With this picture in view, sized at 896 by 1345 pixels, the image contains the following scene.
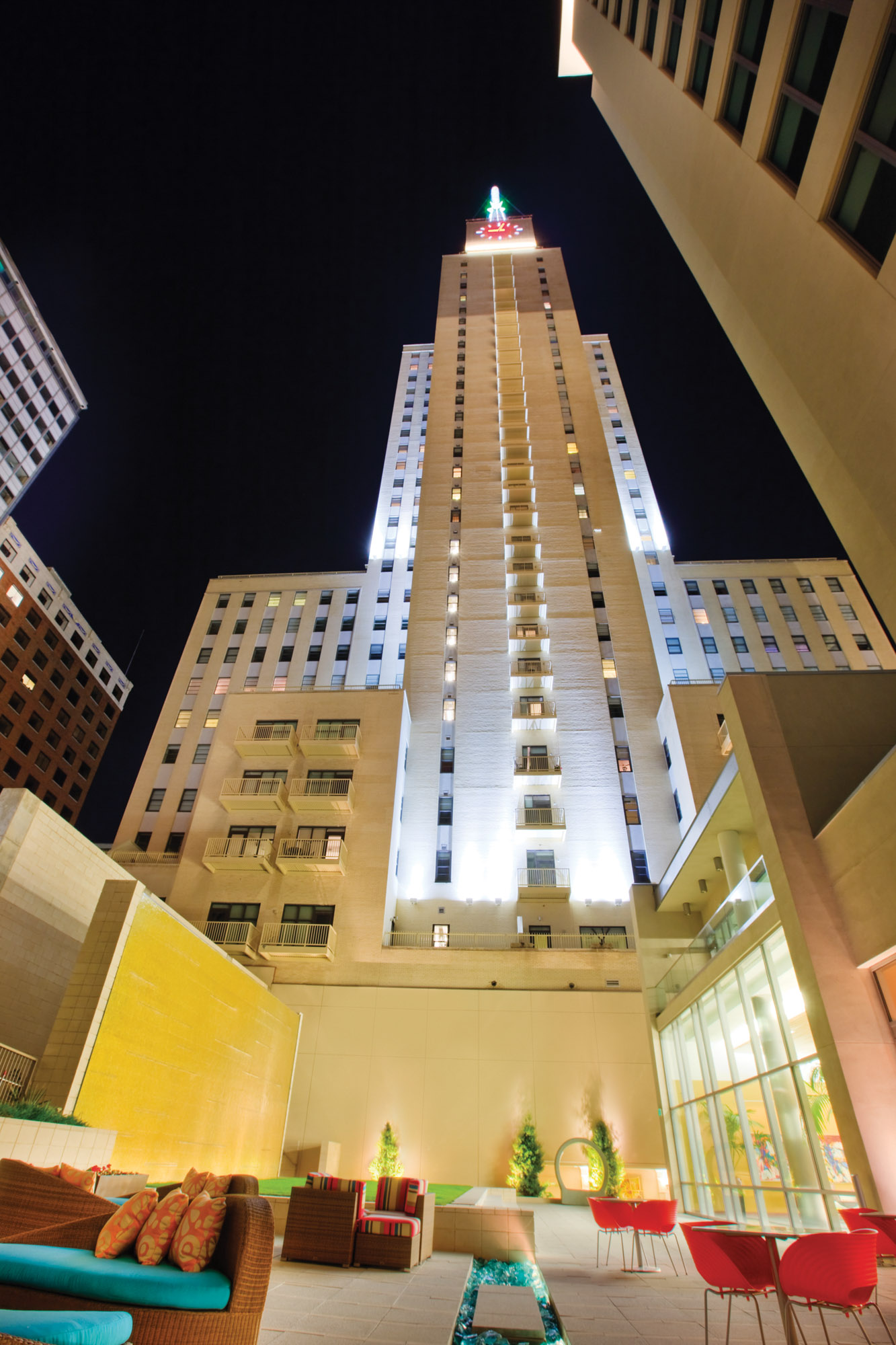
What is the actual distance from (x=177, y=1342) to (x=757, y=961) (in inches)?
390

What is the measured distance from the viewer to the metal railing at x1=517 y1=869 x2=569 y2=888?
25.8 m

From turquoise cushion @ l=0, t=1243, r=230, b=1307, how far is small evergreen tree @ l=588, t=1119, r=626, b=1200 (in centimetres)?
1770

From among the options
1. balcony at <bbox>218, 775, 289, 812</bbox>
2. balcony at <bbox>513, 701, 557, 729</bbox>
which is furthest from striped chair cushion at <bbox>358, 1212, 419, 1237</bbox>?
balcony at <bbox>513, 701, 557, 729</bbox>

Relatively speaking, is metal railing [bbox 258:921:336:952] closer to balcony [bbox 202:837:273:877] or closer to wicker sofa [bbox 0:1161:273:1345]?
balcony [bbox 202:837:273:877]

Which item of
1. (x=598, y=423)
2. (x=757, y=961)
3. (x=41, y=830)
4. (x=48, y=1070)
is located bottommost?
(x=48, y=1070)

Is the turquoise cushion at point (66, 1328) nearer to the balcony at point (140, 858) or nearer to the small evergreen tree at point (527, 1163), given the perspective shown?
the small evergreen tree at point (527, 1163)

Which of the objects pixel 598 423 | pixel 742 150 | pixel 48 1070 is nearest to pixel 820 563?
pixel 598 423

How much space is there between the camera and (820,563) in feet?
134

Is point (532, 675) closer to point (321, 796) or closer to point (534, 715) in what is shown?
point (534, 715)

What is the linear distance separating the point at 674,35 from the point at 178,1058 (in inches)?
955

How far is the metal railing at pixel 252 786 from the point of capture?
1018 inches

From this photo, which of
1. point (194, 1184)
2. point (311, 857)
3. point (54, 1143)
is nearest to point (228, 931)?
point (311, 857)

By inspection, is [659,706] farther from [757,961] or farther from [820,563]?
[757,961]

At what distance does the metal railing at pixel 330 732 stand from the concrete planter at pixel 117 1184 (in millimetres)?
18740
